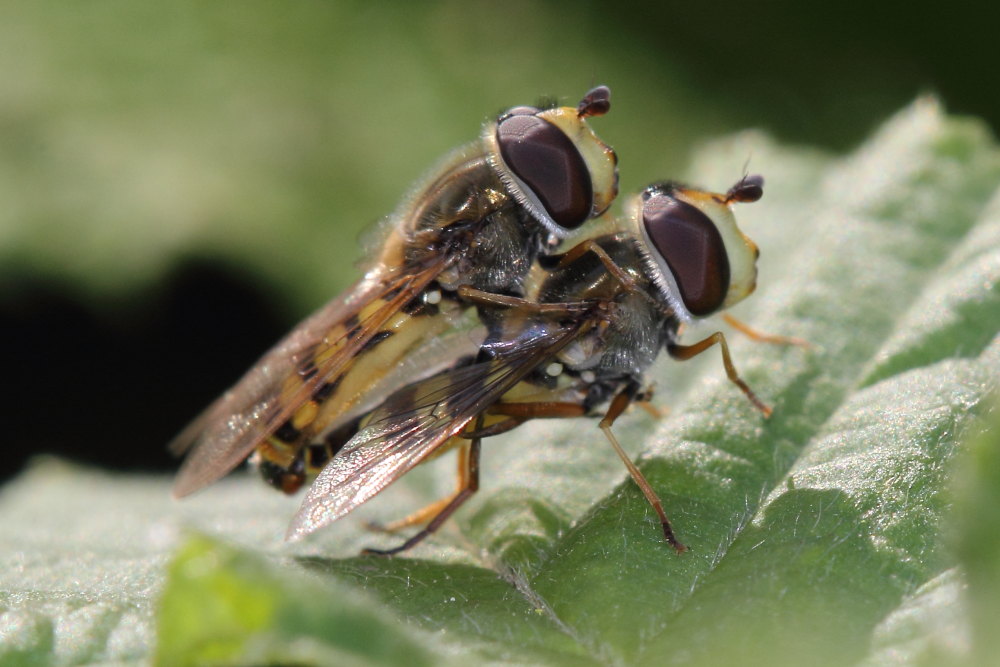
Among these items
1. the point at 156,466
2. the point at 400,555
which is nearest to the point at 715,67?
the point at 156,466

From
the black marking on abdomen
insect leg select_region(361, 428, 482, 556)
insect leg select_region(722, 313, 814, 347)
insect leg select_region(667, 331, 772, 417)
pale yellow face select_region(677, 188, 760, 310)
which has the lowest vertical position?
insect leg select_region(722, 313, 814, 347)

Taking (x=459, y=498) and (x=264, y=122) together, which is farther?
(x=264, y=122)

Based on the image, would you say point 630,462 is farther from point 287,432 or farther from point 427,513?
point 287,432

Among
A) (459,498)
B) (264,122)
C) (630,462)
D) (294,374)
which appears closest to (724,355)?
(630,462)

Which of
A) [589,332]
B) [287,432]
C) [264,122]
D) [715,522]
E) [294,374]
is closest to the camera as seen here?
[715,522]

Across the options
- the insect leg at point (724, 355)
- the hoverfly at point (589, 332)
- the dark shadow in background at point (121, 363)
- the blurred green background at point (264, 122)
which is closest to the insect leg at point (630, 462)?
the hoverfly at point (589, 332)

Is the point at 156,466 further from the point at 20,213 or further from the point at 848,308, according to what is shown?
the point at 848,308

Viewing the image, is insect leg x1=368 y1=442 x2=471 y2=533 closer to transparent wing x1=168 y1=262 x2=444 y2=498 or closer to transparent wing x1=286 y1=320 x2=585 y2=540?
transparent wing x1=286 y1=320 x2=585 y2=540

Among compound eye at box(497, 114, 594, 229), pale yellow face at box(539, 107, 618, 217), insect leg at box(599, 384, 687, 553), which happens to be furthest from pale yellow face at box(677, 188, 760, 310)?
insect leg at box(599, 384, 687, 553)
